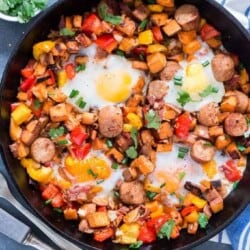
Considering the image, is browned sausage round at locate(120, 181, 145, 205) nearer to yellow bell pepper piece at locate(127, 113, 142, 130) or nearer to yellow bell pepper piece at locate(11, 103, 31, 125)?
yellow bell pepper piece at locate(127, 113, 142, 130)

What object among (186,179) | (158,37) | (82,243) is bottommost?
(82,243)

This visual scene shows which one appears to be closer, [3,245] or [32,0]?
[32,0]

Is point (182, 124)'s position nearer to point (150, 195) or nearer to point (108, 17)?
point (150, 195)

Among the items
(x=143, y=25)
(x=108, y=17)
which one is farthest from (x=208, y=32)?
(x=108, y=17)

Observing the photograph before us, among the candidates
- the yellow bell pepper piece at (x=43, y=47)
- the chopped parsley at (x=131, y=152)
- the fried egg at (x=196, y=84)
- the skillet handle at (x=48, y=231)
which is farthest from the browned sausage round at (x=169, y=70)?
the skillet handle at (x=48, y=231)

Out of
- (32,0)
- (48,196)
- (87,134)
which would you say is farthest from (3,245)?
(32,0)

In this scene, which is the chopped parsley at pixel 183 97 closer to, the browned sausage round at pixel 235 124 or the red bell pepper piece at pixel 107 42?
the browned sausage round at pixel 235 124

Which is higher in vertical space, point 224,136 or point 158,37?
point 158,37

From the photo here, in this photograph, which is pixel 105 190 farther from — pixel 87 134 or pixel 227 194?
pixel 227 194
